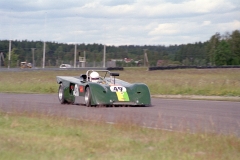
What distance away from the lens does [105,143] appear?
33.9 ft

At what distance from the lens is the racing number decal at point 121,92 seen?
64.4ft

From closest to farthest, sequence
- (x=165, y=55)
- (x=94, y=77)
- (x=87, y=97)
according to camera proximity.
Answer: (x=87, y=97), (x=94, y=77), (x=165, y=55)

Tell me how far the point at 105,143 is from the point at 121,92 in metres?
9.35

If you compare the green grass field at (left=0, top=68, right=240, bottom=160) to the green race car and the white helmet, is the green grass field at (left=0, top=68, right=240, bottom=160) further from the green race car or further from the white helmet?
the white helmet

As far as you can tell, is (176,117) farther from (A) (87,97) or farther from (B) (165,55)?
(B) (165,55)

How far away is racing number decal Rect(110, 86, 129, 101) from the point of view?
19.6 metres

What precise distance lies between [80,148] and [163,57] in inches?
4418

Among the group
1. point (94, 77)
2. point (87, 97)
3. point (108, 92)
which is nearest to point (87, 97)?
point (87, 97)

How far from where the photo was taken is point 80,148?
977 cm

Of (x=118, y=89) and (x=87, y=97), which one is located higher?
(x=118, y=89)

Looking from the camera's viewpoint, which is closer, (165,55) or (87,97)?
(87,97)

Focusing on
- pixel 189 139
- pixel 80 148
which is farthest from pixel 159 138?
pixel 80 148

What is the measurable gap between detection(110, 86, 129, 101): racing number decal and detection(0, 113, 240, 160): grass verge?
641 centimetres

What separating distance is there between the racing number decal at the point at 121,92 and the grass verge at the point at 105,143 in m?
6.41
